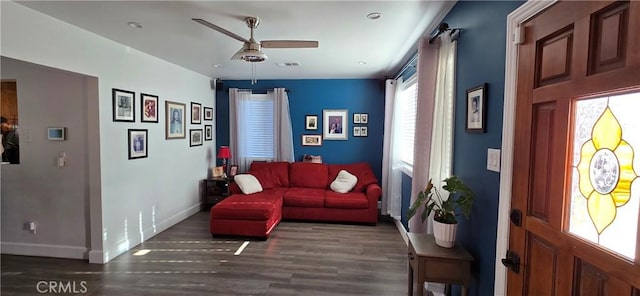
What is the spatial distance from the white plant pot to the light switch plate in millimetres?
482

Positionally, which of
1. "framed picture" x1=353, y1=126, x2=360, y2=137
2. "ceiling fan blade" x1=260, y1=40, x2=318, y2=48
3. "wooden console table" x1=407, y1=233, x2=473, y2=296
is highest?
"ceiling fan blade" x1=260, y1=40, x2=318, y2=48

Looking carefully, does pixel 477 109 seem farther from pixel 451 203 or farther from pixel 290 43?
pixel 290 43

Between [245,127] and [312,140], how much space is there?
130 centimetres

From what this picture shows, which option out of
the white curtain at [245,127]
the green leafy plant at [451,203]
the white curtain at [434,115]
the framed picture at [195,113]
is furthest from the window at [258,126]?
the green leafy plant at [451,203]

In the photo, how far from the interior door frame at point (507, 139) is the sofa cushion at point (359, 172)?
11.0ft

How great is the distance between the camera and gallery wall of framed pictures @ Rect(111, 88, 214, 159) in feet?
11.1

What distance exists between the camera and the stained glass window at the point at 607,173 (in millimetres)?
900

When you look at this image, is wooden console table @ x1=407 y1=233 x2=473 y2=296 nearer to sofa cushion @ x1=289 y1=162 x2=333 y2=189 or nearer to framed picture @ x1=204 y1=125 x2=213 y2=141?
sofa cushion @ x1=289 y1=162 x2=333 y2=189

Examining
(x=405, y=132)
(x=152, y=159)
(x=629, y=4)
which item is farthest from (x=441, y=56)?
(x=152, y=159)

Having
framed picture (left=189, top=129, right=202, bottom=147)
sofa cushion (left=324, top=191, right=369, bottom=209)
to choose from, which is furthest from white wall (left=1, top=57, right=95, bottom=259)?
sofa cushion (left=324, top=191, right=369, bottom=209)

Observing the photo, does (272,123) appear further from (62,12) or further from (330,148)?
(62,12)

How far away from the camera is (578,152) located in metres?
1.09

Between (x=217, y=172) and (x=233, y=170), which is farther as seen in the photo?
(x=233, y=170)

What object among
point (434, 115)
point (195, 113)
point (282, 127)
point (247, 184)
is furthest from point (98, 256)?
point (434, 115)
